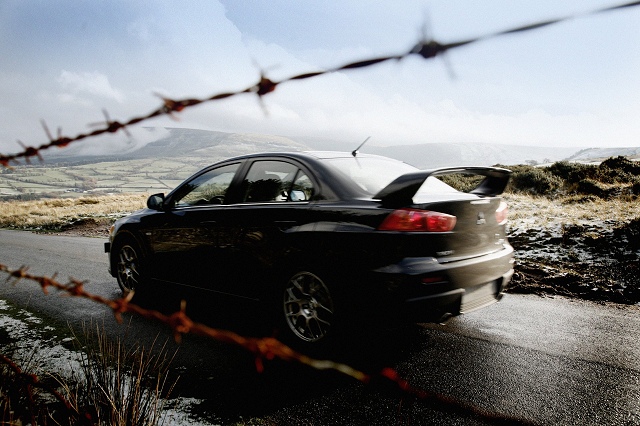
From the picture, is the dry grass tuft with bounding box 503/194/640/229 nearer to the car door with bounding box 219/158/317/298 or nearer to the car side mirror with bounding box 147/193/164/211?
the car door with bounding box 219/158/317/298

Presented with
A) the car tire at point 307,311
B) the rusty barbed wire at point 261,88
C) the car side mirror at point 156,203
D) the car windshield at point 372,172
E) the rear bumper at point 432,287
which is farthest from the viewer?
the car side mirror at point 156,203

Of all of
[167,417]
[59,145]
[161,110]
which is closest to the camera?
[161,110]

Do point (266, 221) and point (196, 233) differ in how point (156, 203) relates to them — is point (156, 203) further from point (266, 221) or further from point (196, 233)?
point (266, 221)

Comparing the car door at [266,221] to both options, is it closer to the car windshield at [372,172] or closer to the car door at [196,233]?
the car door at [196,233]

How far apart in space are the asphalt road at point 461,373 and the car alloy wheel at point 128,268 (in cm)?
61

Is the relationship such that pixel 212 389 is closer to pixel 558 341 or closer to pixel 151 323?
pixel 151 323

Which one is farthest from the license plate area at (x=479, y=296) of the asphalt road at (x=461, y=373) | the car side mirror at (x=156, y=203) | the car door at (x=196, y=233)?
the car side mirror at (x=156, y=203)

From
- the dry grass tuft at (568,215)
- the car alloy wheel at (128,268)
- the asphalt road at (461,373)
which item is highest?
the car alloy wheel at (128,268)

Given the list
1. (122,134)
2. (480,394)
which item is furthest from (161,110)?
(480,394)

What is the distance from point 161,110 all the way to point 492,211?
307 cm

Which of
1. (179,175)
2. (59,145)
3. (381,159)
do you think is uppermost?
(59,145)

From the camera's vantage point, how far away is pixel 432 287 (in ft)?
9.98

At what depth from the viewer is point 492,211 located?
12.0 feet

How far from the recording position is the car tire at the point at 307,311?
11.0ft
